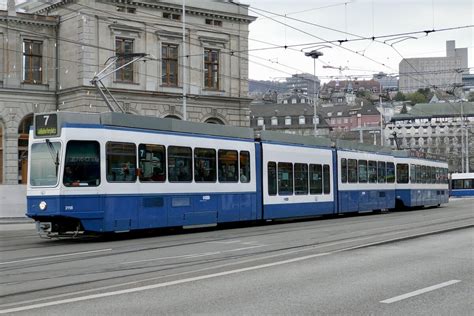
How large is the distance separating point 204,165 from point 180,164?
46.1 inches

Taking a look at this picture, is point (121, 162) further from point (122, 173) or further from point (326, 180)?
point (326, 180)

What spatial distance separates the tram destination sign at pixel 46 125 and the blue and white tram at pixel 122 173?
25 millimetres

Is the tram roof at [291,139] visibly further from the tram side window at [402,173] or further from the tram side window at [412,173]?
the tram side window at [412,173]

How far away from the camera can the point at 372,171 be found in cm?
3161

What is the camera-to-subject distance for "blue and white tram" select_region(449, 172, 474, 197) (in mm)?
67938

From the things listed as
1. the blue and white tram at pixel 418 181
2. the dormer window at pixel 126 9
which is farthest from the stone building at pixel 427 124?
the dormer window at pixel 126 9

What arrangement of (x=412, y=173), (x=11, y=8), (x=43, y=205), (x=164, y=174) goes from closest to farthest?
1. (x=43, y=205)
2. (x=164, y=174)
3. (x=412, y=173)
4. (x=11, y=8)

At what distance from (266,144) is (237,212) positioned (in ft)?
9.69

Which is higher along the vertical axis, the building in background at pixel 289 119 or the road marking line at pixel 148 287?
the building in background at pixel 289 119

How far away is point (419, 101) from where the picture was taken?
427 ft

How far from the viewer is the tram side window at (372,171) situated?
3138 cm

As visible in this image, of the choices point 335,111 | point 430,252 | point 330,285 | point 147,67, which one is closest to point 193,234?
point 430,252

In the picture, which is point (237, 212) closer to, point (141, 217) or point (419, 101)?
point (141, 217)

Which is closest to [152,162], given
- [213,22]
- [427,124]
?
[213,22]
